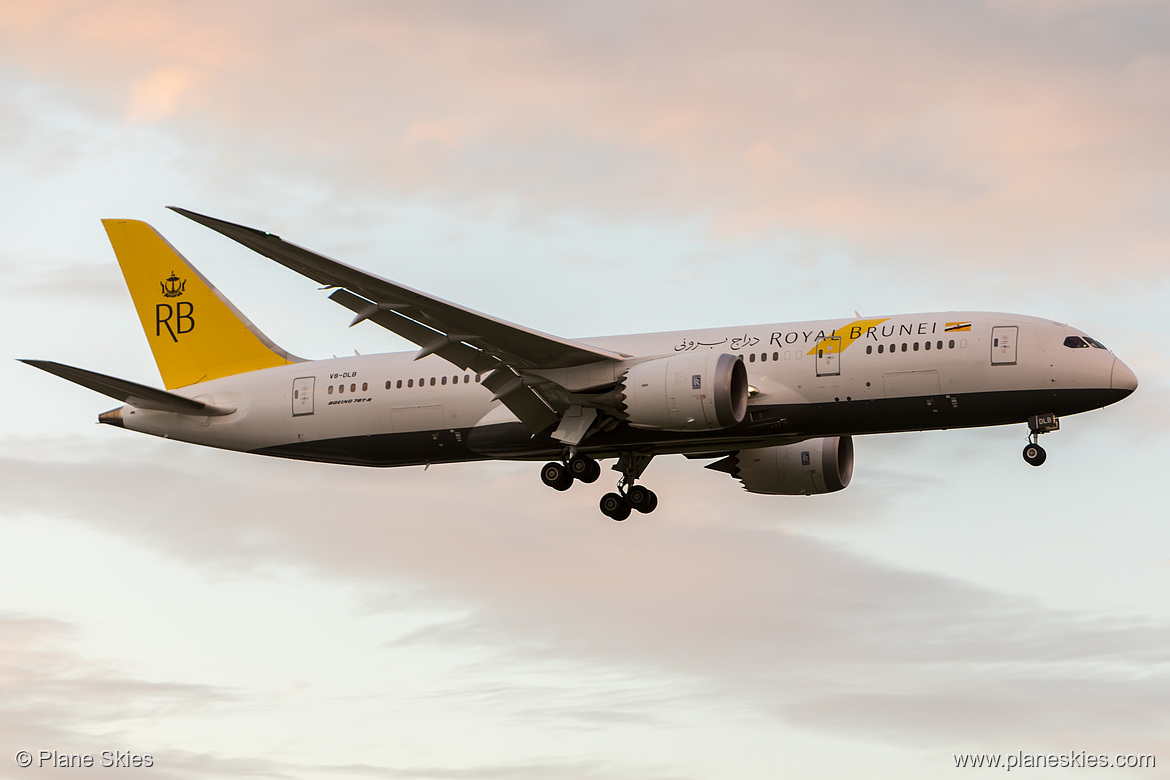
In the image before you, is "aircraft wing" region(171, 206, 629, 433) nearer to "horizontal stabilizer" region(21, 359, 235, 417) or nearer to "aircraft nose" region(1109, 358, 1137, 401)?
"horizontal stabilizer" region(21, 359, 235, 417)

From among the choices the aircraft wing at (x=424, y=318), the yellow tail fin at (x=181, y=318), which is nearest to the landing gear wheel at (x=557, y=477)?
the aircraft wing at (x=424, y=318)

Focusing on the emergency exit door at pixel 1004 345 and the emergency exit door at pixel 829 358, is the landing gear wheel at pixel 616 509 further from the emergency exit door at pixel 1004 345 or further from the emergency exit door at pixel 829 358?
the emergency exit door at pixel 1004 345

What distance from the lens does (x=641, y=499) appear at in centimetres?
4259

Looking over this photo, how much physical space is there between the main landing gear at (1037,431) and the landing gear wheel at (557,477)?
40.3ft

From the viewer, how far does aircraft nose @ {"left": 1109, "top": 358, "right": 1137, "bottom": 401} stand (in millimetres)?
36062

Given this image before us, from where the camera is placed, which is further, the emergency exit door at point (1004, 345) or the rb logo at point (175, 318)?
the rb logo at point (175, 318)

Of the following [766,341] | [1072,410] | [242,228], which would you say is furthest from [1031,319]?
[242,228]

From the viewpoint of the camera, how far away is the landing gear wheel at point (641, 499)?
1677 inches

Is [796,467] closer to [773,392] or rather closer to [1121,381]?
[773,392]

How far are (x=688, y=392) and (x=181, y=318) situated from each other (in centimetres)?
1911

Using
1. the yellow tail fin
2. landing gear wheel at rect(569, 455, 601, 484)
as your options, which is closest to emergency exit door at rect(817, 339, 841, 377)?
landing gear wheel at rect(569, 455, 601, 484)

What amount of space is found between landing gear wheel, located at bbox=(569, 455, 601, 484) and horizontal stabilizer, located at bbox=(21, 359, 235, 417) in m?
11.1

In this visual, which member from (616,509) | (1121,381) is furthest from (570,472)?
(1121,381)

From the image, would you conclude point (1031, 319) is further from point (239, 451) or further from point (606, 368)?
point (239, 451)
